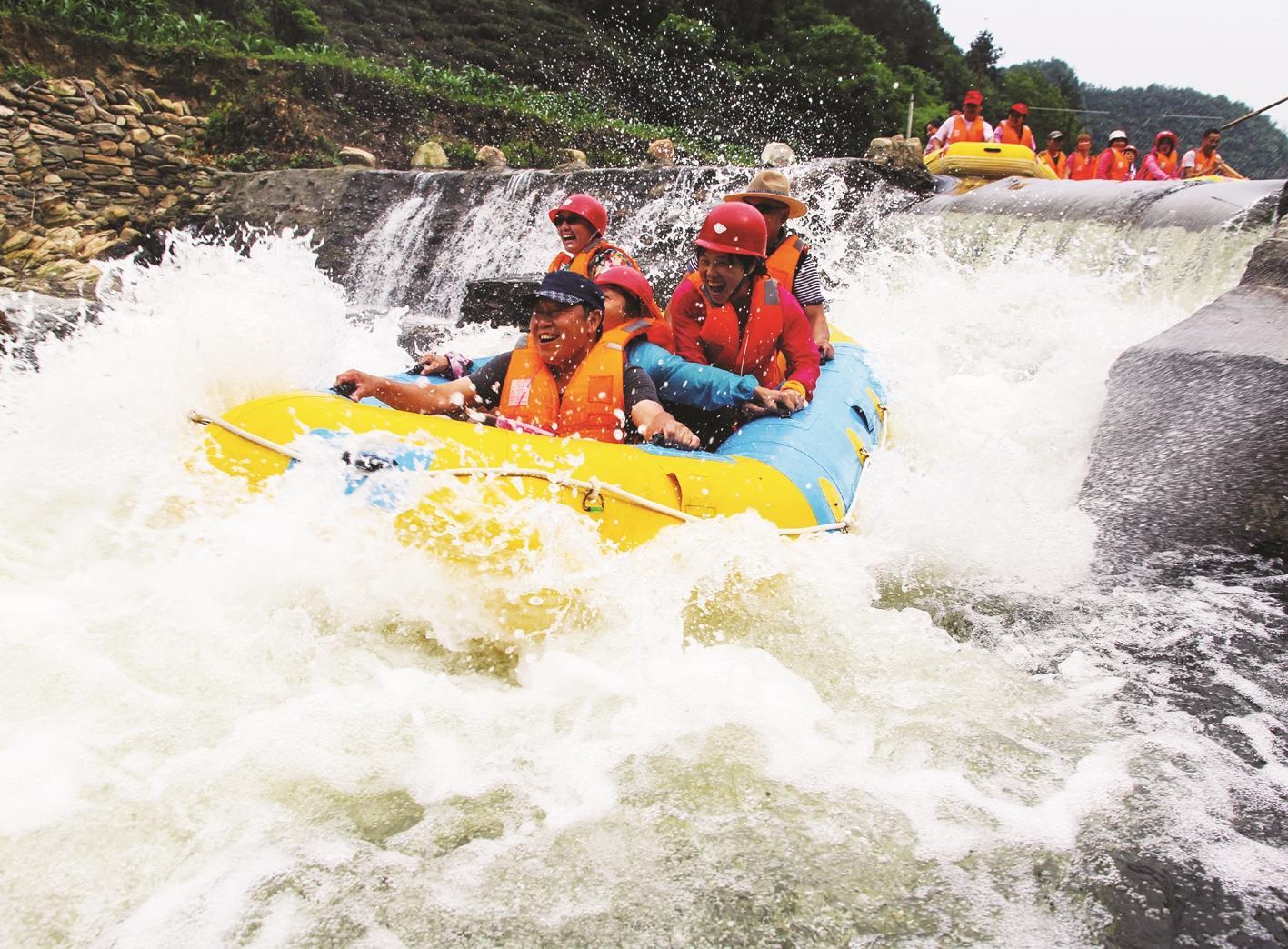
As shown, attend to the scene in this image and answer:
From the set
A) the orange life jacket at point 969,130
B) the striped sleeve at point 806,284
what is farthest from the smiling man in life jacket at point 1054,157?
the striped sleeve at point 806,284

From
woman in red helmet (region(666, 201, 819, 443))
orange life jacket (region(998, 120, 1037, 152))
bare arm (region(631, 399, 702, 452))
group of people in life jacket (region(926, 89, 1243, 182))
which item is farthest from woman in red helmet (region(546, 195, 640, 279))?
orange life jacket (region(998, 120, 1037, 152))

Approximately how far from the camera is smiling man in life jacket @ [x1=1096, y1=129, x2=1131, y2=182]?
13062mm

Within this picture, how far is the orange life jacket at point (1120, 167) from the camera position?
1304 centimetres

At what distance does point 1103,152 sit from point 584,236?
1053 centimetres

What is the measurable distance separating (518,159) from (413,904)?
57.3 feet

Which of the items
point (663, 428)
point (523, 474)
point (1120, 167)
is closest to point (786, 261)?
point (663, 428)

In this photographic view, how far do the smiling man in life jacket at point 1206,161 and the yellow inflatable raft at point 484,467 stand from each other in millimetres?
11590

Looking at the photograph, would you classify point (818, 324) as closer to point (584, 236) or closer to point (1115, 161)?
point (584, 236)

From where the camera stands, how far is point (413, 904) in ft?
6.78

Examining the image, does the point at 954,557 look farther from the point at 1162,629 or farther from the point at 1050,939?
the point at 1050,939

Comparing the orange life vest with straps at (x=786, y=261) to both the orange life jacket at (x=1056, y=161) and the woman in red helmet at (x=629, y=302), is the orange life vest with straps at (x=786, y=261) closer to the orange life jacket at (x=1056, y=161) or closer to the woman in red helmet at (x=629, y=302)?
the woman in red helmet at (x=629, y=302)

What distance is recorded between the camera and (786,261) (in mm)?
5191

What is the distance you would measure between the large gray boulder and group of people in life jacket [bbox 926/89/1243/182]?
734cm

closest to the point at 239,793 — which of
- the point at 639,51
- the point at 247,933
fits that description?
the point at 247,933
